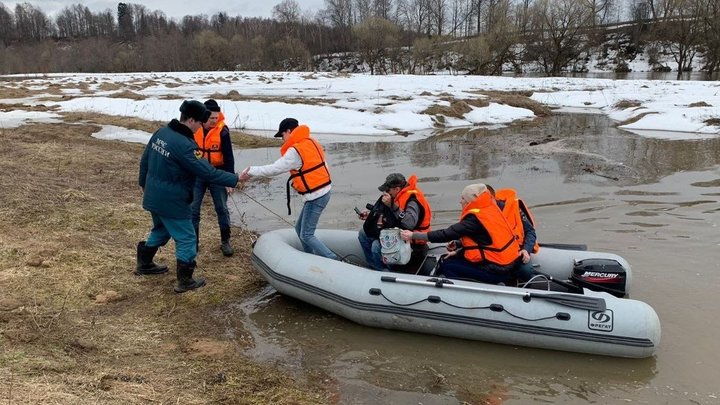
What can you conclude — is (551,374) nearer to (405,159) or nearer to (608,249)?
(608,249)

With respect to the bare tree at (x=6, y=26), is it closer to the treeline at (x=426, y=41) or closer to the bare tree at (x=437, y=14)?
the treeline at (x=426, y=41)

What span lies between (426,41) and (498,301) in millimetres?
47685

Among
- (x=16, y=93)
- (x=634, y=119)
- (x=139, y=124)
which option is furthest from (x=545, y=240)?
(x=16, y=93)

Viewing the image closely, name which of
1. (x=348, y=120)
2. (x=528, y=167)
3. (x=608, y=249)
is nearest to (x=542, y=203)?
(x=608, y=249)

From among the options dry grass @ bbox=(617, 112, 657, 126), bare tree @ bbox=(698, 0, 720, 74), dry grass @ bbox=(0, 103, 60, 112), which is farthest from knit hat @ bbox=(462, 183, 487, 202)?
bare tree @ bbox=(698, 0, 720, 74)

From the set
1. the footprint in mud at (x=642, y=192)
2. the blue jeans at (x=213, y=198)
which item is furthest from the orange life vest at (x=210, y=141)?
the footprint in mud at (x=642, y=192)

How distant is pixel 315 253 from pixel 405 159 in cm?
680

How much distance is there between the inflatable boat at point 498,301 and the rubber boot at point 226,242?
818 mm

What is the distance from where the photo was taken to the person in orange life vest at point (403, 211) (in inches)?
191

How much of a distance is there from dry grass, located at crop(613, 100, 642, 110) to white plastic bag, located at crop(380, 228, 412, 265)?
19.1m

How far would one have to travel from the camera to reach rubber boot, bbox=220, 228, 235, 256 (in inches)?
232

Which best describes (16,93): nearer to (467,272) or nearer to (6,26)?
(467,272)

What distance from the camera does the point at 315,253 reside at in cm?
520

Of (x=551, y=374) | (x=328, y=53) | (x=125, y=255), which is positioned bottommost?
(x=551, y=374)
